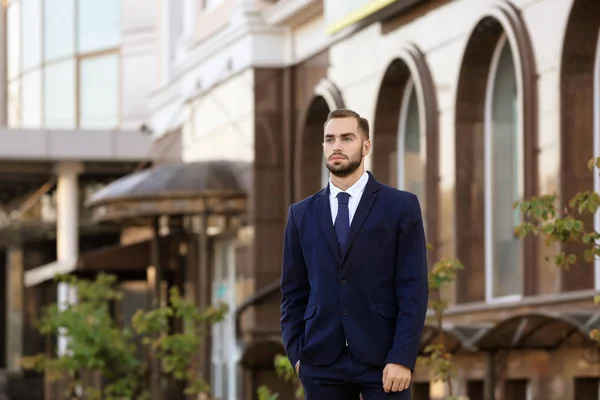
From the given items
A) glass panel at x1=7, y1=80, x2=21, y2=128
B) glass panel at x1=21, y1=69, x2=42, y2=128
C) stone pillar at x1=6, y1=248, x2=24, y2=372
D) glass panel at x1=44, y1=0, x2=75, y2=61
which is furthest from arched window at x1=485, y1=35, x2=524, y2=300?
stone pillar at x1=6, y1=248, x2=24, y2=372

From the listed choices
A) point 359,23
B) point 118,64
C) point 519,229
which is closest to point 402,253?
point 519,229

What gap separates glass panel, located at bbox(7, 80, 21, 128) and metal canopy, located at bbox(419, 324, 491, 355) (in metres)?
24.2

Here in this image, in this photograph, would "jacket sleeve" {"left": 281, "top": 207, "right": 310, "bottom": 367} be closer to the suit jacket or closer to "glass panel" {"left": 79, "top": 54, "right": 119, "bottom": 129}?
the suit jacket

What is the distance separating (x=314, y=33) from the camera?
69.1 ft

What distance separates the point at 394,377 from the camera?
640cm

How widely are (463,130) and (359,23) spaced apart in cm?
279

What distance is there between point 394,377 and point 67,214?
97.6ft

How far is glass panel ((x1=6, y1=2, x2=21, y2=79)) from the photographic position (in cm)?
3869

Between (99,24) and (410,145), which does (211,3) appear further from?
(99,24)

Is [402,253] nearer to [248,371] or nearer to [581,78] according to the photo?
[581,78]

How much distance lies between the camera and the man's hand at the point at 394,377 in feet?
21.0

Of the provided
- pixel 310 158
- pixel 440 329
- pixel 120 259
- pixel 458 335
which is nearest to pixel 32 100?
pixel 120 259

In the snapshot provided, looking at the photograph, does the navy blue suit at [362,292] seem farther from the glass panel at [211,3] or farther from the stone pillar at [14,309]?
the stone pillar at [14,309]

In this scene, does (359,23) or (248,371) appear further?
(248,371)
